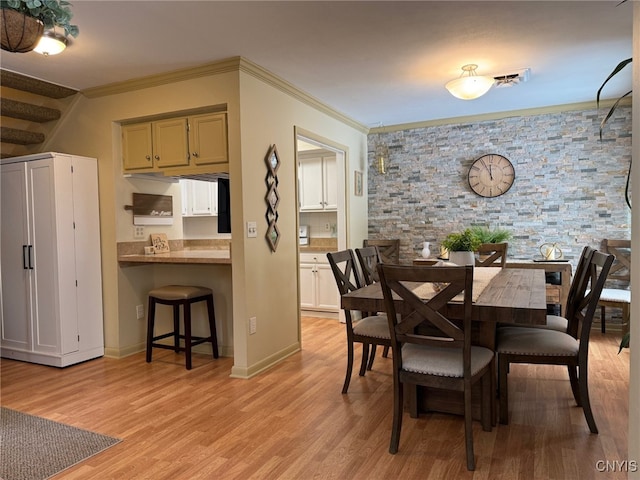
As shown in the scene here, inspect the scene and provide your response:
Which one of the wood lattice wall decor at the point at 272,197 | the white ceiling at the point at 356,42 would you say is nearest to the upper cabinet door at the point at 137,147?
the white ceiling at the point at 356,42

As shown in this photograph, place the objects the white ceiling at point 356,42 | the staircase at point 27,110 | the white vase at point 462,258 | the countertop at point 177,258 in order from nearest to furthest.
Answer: the white ceiling at point 356,42
the white vase at point 462,258
the countertop at point 177,258
the staircase at point 27,110

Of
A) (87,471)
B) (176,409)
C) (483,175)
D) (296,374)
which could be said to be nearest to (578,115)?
(483,175)

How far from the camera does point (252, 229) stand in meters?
3.44

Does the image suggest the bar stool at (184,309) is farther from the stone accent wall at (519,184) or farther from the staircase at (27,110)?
the stone accent wall at (519,184)

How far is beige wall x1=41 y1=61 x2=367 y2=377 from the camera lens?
338cm

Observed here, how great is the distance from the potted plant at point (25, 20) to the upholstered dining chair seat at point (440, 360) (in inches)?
86.8

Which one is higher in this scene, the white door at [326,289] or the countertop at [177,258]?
the countertop at [177,258]

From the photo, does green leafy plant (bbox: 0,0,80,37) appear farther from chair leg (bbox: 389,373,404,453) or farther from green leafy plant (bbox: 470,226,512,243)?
green leafy plant (bbox: 470,226,512,243)

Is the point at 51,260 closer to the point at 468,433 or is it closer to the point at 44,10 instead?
the point at 44,10

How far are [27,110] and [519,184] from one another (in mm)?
5084

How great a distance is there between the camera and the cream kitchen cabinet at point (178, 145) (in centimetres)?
349

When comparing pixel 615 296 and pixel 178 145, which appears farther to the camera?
pixel 615 296

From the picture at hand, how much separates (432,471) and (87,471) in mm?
1654

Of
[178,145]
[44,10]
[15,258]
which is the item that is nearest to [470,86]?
[178,145]
